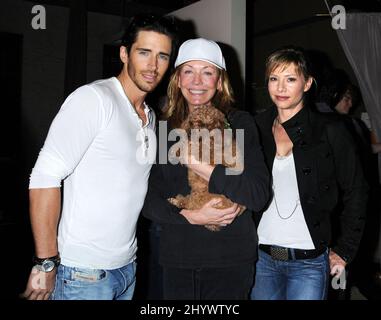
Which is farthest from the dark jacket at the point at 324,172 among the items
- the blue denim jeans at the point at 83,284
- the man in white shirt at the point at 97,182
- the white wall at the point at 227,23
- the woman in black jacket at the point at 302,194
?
the white wall at the point at 227,23

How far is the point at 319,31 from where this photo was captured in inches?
283

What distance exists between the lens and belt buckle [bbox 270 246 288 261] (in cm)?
209

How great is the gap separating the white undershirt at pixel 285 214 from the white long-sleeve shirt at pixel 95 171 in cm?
77

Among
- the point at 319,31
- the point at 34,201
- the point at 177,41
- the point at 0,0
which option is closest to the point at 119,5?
the point at 0,0

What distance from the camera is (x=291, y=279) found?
2.12 meters

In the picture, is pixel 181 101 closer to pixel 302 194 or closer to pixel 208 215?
pixel 208 215

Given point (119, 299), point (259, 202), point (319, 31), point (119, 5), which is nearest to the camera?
point (259, 202)

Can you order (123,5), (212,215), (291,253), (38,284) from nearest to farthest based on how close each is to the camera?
1. (38,284)
2. (212,215)
3. (291,253)
4. (123,5)

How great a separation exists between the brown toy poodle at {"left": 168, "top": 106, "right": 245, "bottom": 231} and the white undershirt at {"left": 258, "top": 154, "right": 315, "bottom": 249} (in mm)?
339

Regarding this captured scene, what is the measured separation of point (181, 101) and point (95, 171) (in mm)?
644

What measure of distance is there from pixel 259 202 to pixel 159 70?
807 millimetres

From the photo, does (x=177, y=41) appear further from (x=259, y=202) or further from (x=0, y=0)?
(x=0, y=0)

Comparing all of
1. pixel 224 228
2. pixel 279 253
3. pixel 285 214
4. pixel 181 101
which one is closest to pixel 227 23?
pixel 181 101

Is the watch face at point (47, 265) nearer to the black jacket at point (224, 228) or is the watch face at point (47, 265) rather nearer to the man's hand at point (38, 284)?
the man's hand at point (38, 284)
